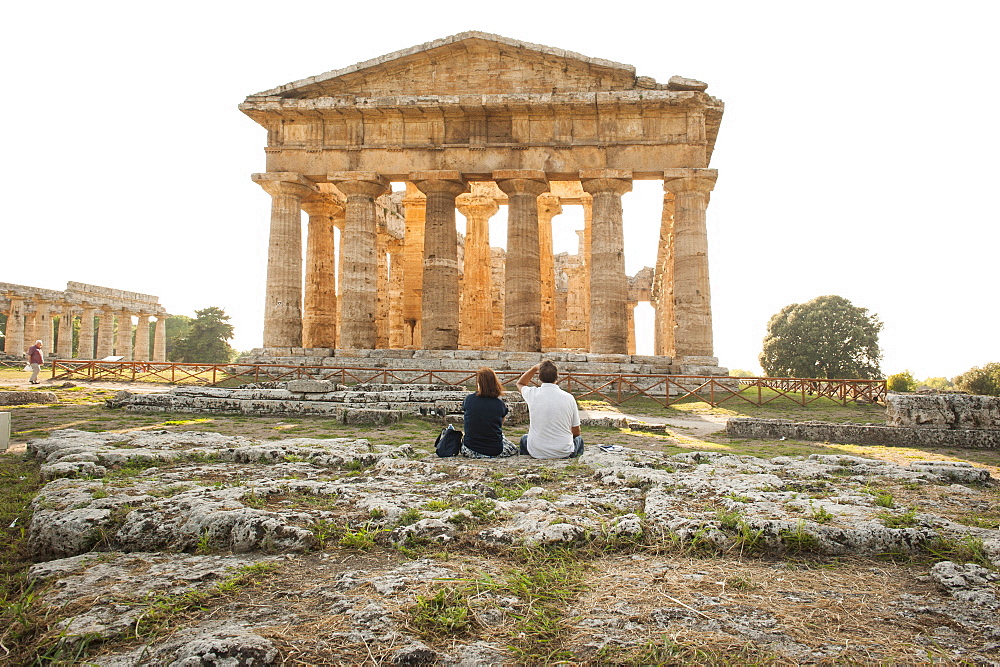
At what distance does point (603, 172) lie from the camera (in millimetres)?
20641

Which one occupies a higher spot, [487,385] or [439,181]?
[439,181]

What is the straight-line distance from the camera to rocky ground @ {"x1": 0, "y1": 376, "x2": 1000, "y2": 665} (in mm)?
2400

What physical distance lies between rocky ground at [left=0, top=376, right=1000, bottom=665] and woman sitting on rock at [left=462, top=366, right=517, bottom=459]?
93cm

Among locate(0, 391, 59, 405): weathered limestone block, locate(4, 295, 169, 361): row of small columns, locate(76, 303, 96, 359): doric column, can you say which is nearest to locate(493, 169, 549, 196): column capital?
locate(0, 391, 59, 405): weathered limestone block

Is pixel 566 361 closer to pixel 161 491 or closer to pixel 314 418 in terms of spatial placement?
pixel 314 418

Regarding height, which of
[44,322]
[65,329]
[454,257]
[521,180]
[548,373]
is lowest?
[548,373]

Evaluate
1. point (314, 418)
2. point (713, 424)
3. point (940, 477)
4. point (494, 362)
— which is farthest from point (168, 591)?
point (494, 362)

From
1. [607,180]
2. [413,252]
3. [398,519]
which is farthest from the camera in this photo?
[413,252]

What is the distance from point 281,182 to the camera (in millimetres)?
21719

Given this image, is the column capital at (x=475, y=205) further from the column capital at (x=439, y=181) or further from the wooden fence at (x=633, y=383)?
the wooden fence at (x=633, y=383)

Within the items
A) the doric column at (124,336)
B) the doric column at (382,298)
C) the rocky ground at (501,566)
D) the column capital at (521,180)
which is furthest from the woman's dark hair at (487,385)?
the doric column at (124,336)

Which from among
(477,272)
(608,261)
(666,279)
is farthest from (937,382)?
(477,272)

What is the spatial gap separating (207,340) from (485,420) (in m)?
48.5

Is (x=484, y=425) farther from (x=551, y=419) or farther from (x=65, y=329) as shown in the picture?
(x=65, y=329)
